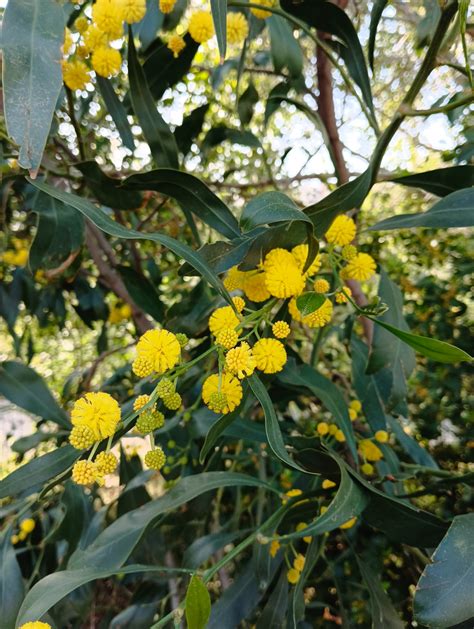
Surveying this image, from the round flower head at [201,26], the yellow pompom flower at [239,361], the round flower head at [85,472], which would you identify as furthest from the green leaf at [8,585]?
the round flower head at [201,26]

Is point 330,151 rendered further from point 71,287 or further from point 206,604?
point 71,287

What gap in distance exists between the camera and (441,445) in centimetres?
165

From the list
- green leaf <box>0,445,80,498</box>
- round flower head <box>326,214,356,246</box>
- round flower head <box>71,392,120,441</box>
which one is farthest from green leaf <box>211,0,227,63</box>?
green leaf <box>0,445,80,498</box>

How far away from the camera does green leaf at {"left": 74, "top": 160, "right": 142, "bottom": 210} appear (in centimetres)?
68

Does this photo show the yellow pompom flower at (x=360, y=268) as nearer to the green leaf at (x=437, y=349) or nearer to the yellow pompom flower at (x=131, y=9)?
the green leaf at (x=437, y=349)

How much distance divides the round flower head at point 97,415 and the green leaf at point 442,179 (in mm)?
451

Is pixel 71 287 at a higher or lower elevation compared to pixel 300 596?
higher

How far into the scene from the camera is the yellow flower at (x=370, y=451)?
0.88 m

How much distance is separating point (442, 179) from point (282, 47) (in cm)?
39

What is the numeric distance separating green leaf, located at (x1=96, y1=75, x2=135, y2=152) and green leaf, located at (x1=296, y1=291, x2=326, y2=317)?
17.6 inches

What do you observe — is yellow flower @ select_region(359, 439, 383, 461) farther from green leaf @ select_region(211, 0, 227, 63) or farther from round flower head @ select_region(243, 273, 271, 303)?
green leaf @ select_region(211, 0, 227, 63)

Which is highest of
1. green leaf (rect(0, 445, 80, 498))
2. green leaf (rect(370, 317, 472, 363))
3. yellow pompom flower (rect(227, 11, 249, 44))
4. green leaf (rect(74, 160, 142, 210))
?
yellow pompom flower (rect(227, 11, 249, 44))

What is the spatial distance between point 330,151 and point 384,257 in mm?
1101

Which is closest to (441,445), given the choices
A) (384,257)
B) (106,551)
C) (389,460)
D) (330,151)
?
(384,257)
